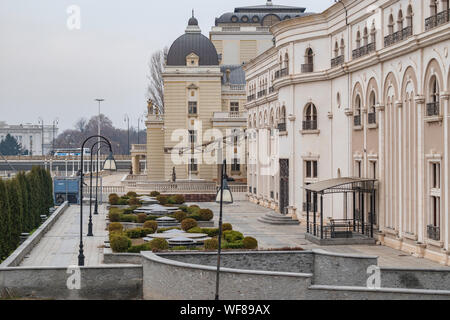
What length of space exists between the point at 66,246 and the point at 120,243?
21.7 feet

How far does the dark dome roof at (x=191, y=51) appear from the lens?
71.9 m

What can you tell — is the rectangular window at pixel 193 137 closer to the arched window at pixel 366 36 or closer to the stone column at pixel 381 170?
the arched window at pixel 366 36

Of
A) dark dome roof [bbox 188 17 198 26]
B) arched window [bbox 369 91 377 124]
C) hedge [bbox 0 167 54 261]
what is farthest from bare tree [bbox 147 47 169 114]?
arched window [bbox 369 91 377 124]

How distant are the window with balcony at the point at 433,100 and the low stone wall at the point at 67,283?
11614mm

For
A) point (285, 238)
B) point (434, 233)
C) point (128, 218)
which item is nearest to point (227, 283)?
point (434, 233)

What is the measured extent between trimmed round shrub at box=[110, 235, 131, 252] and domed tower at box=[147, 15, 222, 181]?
4222 cm

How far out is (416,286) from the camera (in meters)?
23.1

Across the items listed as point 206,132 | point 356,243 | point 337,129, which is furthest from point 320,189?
point 206,132

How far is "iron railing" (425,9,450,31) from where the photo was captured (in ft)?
86.6

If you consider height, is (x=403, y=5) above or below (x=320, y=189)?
above

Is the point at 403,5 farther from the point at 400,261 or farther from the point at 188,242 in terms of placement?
the point at 188,242

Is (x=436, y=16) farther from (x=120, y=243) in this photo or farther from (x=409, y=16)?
(x=120, y=243)
